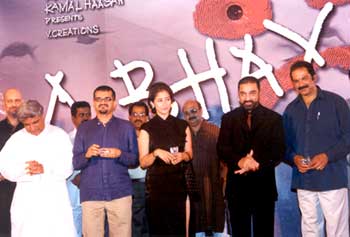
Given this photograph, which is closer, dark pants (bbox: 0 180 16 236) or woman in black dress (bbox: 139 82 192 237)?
woman in black dress (bbox: 139 82 192 237)

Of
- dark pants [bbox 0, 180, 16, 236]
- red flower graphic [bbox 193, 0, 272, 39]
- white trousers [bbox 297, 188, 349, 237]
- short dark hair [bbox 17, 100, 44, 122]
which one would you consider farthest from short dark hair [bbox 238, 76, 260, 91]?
dark pants [bbox 0, 180, 16, 236]

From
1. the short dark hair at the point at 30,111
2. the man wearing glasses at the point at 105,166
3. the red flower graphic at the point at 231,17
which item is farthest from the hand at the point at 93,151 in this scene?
the red flower graphic at the point at 231,17

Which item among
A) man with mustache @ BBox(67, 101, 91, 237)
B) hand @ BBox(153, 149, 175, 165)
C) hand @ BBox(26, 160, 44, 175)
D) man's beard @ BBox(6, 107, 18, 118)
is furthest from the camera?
man's beard @ BBox(6, 107, 18, 118)

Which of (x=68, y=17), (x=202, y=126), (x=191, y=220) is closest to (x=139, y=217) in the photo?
(x=191, y=220)

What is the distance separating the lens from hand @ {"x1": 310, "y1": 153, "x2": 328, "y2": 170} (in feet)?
11.1

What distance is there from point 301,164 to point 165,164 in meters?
0.93

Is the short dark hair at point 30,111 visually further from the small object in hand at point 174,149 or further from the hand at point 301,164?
the hand at point 301,164

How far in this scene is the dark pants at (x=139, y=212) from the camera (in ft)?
13.1

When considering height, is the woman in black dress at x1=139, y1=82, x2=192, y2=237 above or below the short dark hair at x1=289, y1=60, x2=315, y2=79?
below

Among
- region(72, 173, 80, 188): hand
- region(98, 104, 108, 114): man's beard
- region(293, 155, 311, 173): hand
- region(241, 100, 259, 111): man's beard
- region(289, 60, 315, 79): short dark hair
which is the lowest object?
region(72, 173, 80, 188): hand

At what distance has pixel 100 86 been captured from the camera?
4055mm

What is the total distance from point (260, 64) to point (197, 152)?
0.82m

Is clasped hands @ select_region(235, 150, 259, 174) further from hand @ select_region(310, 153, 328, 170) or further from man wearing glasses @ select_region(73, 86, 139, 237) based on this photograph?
man wearing glasses @ select_region(73, 86, 139, 237)

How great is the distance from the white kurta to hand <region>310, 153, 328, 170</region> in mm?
1769
